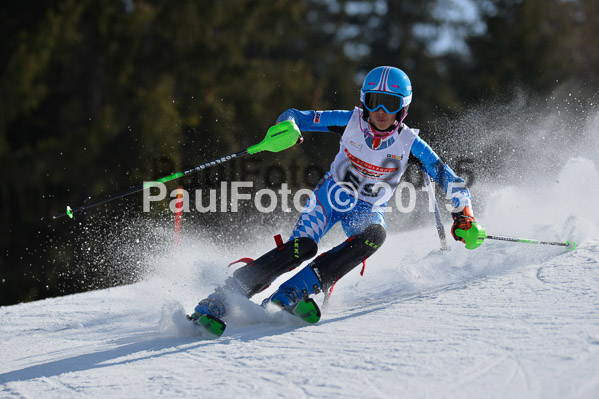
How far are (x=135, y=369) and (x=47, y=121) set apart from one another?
44.8 ft

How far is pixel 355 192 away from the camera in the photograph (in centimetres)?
464

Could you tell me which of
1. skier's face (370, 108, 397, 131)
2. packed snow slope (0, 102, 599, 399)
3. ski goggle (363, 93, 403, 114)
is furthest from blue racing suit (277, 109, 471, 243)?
packed snow slope (0, 102, 599, 399)

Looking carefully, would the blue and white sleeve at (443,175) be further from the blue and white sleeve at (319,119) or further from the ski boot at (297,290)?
the ski boot at (297,290)

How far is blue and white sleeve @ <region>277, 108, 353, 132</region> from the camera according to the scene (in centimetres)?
464

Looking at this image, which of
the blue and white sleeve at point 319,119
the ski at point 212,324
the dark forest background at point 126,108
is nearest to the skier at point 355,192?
the blue and white sleeve at point 319,119

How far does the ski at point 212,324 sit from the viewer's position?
12.3 ft

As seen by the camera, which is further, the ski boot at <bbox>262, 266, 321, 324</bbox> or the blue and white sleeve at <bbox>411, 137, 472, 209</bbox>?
the blue and white sleeve at <bbox>411, 137, 472, 209</bbox>

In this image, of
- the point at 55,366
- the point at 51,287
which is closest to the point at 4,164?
the point at 51,287

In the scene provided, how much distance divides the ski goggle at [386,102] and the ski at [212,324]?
5.46ft

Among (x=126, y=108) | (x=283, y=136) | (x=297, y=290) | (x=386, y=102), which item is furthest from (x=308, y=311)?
(x=126, y=108)

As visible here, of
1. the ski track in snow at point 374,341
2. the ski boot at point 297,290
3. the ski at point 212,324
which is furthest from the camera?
the ski boot at point 297,290

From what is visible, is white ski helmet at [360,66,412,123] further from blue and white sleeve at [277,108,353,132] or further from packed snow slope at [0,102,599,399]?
packed snow slope at [0,102,599,399]

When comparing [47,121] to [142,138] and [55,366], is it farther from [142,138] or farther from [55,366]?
[55,366]

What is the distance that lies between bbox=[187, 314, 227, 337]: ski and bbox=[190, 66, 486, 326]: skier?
166mm
